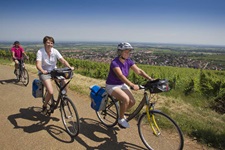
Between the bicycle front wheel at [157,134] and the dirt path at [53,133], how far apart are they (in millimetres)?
228

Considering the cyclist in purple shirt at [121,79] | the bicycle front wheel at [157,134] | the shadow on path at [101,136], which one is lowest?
the shadow on path at [101,136]

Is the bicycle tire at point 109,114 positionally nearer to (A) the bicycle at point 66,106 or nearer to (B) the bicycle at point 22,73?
(A) the bicycle at point 66,106

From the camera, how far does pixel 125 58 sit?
14.5 feet

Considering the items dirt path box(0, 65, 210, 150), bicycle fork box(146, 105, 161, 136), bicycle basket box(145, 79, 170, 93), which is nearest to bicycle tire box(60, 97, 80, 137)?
dirt path box(0, 65, 210, 150)

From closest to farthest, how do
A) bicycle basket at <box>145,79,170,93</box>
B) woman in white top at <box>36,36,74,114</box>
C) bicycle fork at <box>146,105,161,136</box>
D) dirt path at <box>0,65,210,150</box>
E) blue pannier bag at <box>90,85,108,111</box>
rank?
bicycle basket at <box>145,79,170,93</box> → bicycle fork at <box>146,105,161,136</box> → dirt path at <box>0,65,210,150</box> → blue pannier bag at <box>90,85,108,111</box> → woman in white top at <box>36,36,74,114</box>

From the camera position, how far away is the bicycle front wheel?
3.84 m

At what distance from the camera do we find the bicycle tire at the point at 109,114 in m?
5.03

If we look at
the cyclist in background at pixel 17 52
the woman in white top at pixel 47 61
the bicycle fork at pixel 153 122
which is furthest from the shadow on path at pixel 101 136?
the cyclist in background at pixel 17 52

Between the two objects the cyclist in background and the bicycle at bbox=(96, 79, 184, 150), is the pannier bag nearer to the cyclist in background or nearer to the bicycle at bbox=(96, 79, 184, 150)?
the bicycle at bbox=(96, 79, 184, 150)

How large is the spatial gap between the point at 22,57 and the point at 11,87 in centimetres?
202

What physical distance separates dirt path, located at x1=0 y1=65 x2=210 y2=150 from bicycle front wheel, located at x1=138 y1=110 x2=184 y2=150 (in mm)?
228

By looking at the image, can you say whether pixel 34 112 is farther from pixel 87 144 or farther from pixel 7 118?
pixel 87 144

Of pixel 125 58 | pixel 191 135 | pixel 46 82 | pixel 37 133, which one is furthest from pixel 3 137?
pixel 191 135

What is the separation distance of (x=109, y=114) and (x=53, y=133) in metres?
1.59
